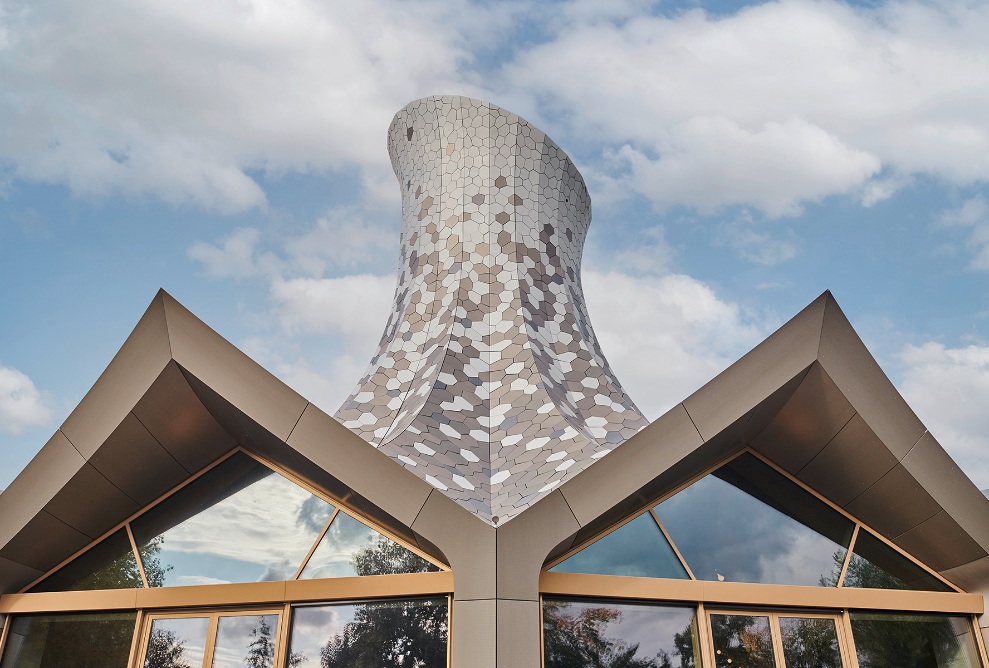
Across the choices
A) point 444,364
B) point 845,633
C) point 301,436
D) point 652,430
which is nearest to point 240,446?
point 301,436

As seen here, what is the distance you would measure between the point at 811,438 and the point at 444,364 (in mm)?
5251

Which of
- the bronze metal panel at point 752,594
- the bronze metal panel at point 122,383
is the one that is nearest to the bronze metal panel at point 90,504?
the bronze metal panel at point 122,383

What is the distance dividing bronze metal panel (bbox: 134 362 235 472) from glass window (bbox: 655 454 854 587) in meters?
5.37

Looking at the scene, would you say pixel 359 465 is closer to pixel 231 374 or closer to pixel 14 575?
pixel 231 374

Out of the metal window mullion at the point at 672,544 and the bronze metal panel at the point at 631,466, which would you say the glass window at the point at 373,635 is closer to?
the bronze metal panel at the point at 631,466

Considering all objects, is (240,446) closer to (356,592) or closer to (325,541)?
(325,541)

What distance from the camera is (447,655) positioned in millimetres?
8742

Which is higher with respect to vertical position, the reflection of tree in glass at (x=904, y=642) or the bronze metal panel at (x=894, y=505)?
the bronze metal panel at (x=894, y=505)

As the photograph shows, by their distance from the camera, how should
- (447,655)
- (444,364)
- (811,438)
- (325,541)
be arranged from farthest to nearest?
(444,364)
(811,438)
(325,541)
(447,655)

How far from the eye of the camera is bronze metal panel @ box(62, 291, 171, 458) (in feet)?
32.0

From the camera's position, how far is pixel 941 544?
412 inches

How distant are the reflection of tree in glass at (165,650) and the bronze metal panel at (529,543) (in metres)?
3.89

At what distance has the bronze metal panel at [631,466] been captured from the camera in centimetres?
888

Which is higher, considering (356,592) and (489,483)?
(489,483)
